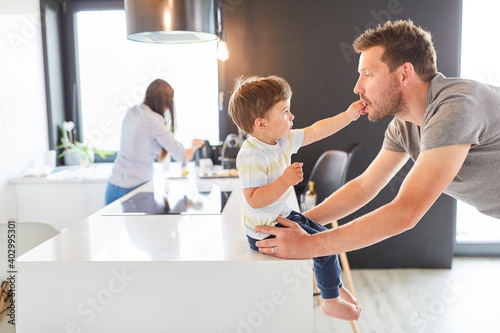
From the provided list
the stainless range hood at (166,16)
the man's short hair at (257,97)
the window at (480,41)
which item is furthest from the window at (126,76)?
the man's short hair at (257,97)

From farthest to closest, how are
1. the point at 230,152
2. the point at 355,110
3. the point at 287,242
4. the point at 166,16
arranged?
the point at 230,152
the point at 166,16
the point at 355,110
the point at 287,242

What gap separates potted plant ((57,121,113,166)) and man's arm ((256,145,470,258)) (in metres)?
2.97

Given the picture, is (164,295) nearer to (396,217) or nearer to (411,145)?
(396,217)

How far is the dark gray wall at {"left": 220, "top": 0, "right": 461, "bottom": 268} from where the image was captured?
3426mm

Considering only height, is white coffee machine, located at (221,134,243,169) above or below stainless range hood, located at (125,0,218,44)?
below

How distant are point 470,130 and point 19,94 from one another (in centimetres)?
316

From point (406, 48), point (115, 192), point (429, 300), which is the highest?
point (406, 48)

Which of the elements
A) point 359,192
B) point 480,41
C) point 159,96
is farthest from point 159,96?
point 480,41

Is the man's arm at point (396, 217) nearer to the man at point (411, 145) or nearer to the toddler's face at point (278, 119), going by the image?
the man at point (411, 145)

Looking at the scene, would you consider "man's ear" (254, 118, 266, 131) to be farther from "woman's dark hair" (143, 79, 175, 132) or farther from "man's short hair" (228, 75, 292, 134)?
"woman's dark hair" (143, 79, 175, 132)

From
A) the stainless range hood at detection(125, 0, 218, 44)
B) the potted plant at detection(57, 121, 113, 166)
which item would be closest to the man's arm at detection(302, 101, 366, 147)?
the stainless range hood at detection(125, 0, 218, 44)

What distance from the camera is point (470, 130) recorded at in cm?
127

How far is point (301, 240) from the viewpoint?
51.6 inches

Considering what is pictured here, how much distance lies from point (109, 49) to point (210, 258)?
10.5 feet
